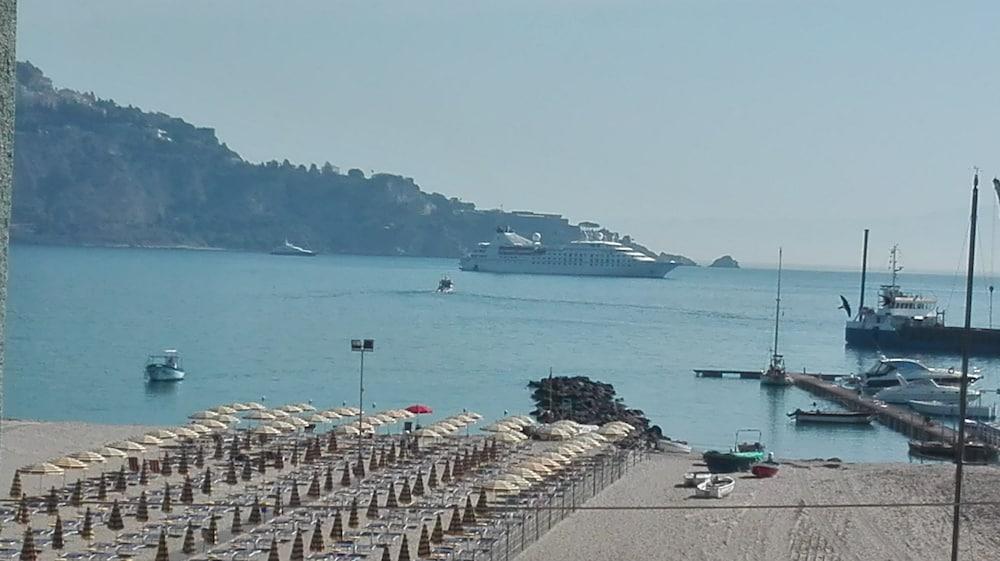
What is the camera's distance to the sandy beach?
52.6 feet

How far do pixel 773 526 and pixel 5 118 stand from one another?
16453mm

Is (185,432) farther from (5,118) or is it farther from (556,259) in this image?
(556,259)

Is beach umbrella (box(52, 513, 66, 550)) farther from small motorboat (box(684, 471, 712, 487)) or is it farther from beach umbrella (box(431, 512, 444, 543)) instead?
small motorboat (box(684, 471, 712, 487))

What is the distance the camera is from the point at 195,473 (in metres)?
20.4

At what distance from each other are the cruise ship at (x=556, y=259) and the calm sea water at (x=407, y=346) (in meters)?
12.9

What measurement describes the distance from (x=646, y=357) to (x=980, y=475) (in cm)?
3808

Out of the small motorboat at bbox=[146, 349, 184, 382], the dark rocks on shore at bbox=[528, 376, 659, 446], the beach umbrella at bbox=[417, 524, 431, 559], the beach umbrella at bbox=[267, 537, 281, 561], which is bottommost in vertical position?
the small motorboat at bbox=[146, 349, 184, 382]

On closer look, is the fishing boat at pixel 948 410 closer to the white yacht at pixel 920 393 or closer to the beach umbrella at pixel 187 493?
the white yacht at pixel 920 393

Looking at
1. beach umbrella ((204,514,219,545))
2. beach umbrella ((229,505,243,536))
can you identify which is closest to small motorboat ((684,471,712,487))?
beach umbrella ((229,505,243,536))

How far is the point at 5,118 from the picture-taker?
217 centimetres

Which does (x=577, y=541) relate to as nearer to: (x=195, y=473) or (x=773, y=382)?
(x=195, y=473)

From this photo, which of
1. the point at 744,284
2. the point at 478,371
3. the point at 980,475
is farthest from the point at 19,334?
the point at 744,284

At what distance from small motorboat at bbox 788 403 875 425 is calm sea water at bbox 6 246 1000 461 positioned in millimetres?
592

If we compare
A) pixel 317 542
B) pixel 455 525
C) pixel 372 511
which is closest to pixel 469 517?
pixel 455 525
